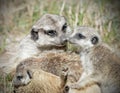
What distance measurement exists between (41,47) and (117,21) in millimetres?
2236

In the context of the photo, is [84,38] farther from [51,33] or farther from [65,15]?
[65,15]

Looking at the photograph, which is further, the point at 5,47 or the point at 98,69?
the point at 5,47

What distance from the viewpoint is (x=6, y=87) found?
7961 millimetres

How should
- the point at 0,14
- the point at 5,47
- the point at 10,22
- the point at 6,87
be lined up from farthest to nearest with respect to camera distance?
1. the point at 0,14
2. the point at 10,22
3. the point at 5,47
4. the point at 6,87

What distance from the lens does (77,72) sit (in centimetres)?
761

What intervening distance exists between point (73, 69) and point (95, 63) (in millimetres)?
289

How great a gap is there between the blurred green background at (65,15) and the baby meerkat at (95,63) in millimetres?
1623

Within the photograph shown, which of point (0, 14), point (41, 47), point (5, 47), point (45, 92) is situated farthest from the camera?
point (0, 14)

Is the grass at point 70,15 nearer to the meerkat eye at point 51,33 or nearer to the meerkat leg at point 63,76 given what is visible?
the meerkat eye at point 51,33

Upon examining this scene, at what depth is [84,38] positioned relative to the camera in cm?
794

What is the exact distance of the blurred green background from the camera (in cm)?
1006

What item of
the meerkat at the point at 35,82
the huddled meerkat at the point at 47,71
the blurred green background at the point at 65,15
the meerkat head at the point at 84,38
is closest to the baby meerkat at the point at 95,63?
the meerkat head at the point at 84,38

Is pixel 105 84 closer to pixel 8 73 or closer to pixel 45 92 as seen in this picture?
pixel 45 92

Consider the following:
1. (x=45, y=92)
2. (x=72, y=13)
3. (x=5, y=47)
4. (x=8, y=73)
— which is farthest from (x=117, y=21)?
(x=45, y=92)
